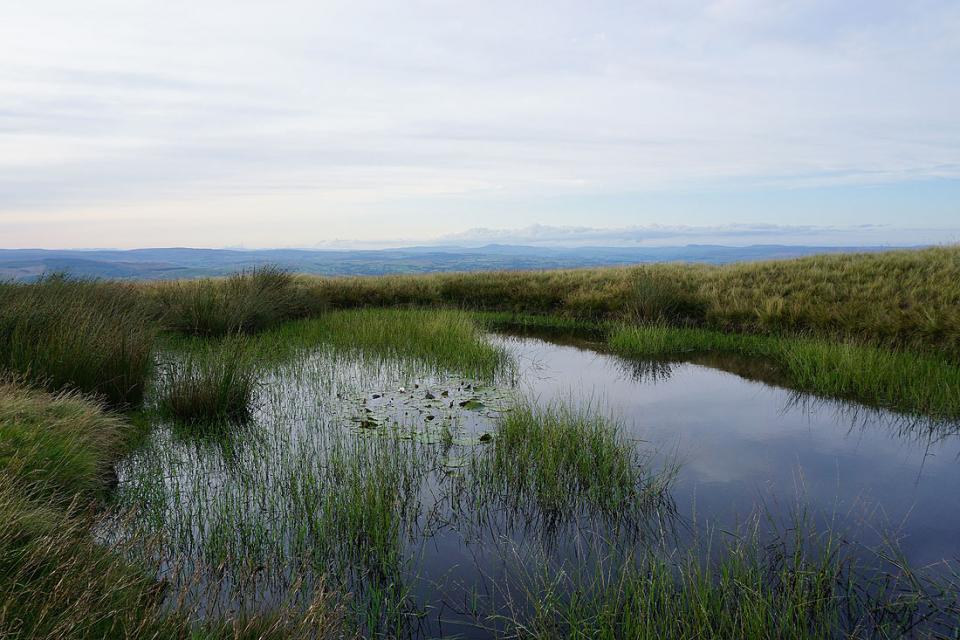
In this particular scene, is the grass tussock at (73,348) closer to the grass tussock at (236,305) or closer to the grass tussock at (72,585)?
the grass tussock at (72,585)

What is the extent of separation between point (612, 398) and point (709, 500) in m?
3.62

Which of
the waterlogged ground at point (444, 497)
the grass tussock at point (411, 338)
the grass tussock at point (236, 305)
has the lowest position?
the waterlogged ground at point (444, 497)

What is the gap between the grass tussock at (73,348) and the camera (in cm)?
669

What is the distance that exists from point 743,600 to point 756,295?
13.4 m

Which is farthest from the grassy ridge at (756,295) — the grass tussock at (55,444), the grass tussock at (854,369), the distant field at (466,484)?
the grass tussock at (55,444)

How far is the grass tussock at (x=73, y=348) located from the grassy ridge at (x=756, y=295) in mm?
9915

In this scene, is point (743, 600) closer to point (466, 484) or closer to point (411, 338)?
point (466, 484)

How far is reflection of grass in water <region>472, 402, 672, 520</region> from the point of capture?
5.04 m

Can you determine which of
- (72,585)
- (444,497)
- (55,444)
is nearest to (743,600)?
(444,497)

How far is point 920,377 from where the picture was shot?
850cm

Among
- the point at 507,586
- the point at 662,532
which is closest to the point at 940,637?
the point at 662,532

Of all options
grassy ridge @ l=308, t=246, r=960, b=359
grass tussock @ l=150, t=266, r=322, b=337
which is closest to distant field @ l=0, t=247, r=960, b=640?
grassy ridge @ l=308, t=246, r=960, b=359

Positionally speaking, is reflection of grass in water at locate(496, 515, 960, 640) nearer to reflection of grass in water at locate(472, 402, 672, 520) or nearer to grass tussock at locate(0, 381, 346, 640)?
reflection of grass in water at locate(472, 402, 672, 520)

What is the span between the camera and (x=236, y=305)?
12.8 metres
